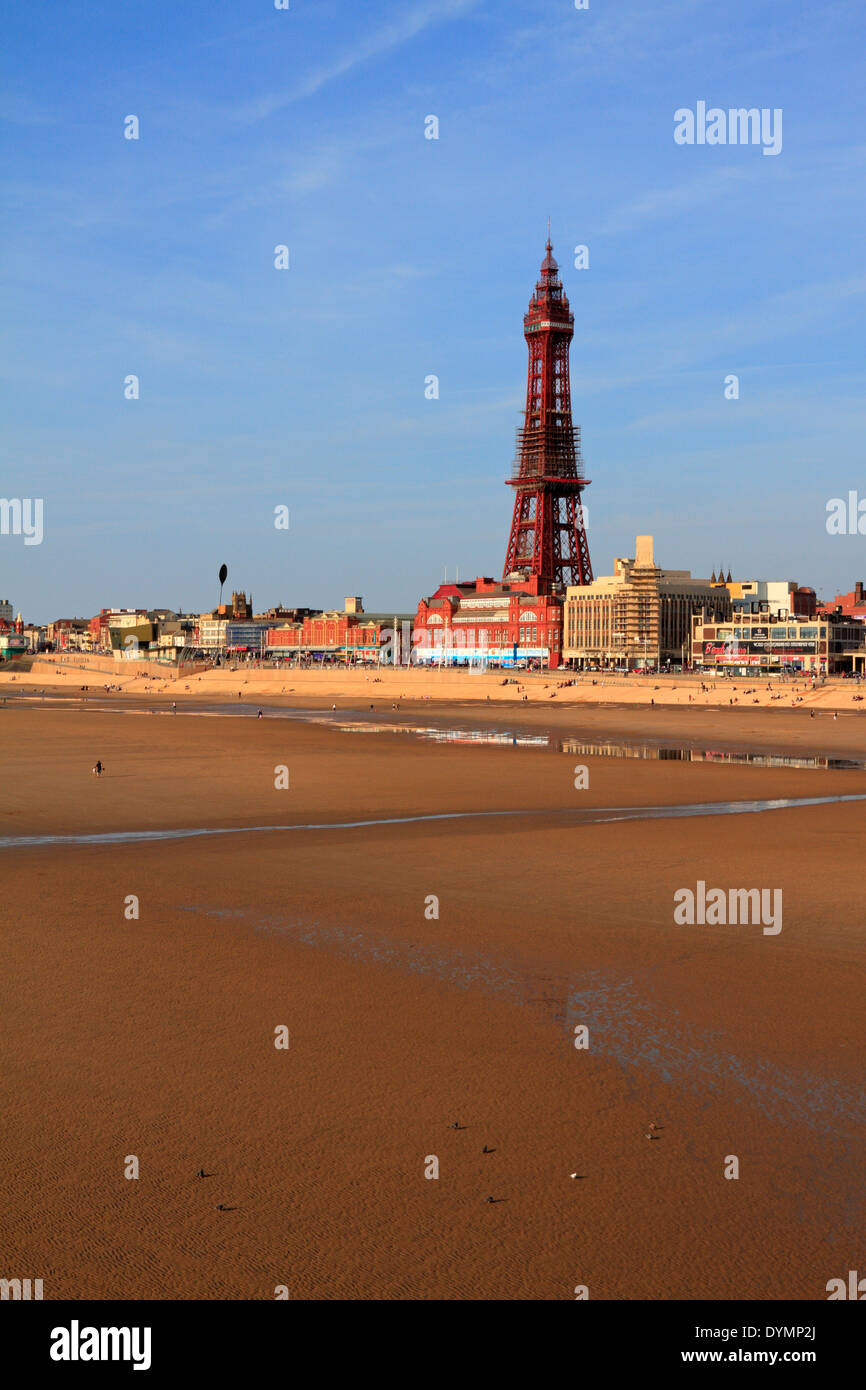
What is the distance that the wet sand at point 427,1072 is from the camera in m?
6.95

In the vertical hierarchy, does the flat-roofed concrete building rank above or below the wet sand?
above

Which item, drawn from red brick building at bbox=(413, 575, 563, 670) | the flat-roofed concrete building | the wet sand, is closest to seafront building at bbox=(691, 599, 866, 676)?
the flat-roofed concrete building

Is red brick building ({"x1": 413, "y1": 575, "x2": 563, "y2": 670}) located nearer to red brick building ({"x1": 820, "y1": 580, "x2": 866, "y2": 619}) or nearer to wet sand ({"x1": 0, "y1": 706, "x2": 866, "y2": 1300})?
red brick building ({"x1": 820, "y1": 580, "x2": 866, "y2": 619})

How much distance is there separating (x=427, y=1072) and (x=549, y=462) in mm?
169960

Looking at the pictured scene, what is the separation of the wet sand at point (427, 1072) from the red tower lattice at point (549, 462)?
158 meters

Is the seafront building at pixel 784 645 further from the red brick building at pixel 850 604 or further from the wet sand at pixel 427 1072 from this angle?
the wet sand at pixel 427 1072

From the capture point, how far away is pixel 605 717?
69000 mm

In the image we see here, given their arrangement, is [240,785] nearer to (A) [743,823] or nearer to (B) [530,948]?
(A) [743,823]

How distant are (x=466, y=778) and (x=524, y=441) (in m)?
149

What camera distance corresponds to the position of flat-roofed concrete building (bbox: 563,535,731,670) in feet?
501

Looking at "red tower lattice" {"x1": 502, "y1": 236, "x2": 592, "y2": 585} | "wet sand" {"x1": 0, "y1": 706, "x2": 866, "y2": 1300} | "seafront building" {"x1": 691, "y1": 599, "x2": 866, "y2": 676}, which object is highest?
"red tower lattice" {"x1": 502, "y1": 236, "x2": 592, "y2": 585}

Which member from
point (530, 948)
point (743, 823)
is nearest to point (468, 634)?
point (743, 823)

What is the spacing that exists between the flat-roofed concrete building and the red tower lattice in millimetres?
13386

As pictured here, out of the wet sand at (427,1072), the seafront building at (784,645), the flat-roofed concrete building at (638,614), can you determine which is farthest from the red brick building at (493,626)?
the wet sand at (427,1072)
